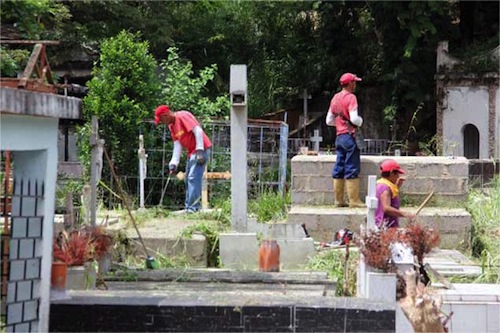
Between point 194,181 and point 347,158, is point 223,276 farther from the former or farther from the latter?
point 347,158

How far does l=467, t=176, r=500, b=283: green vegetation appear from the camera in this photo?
9641mm

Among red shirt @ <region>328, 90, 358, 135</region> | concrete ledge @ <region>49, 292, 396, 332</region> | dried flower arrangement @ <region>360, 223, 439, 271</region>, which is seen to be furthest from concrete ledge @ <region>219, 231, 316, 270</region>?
concrete ledge @ <region>49, 292, 396, 332</region>

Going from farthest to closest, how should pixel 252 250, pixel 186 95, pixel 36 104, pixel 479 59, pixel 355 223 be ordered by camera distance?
1. pixel 479 59
2. pixel 186 95
3. pixel 355 223
4. pixel 252 250
5. pixel 36 104

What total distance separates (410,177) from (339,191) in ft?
3.47

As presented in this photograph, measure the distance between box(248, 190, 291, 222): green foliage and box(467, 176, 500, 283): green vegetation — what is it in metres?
2.59

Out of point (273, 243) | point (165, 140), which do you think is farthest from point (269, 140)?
point (273, 243)

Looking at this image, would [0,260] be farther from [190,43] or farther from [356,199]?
[190,43]

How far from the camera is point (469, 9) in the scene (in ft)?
96.9

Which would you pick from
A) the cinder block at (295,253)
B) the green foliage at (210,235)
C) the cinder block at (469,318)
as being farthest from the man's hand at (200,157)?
the cinder block at (469,318)

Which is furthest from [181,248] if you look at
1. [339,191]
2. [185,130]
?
[339,191]

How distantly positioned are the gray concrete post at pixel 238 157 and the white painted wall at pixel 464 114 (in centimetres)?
1702

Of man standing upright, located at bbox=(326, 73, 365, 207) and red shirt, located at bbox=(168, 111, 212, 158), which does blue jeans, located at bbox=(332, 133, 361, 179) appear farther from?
red shirt, located at bbox=(168, 111, 212, 158)

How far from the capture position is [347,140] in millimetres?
11273

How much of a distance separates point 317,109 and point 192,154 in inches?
793
